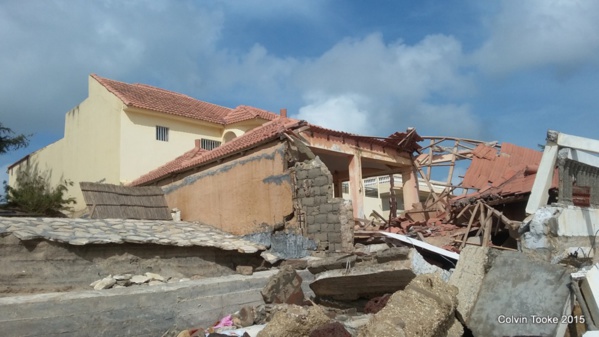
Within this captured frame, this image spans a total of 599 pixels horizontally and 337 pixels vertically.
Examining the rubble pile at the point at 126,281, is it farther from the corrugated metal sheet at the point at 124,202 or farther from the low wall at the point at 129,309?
the corrugated metal sheet at the point at 124,202

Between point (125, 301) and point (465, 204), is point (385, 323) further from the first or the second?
point (465, 204)

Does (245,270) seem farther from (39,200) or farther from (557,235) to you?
(39,200)

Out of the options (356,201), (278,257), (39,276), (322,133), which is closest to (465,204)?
(356,201)

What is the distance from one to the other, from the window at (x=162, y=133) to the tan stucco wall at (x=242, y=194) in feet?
19.9

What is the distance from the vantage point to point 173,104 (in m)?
20.9

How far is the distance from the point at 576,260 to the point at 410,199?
268 inches

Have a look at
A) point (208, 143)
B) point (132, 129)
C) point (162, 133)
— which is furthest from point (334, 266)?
point (208, 143)

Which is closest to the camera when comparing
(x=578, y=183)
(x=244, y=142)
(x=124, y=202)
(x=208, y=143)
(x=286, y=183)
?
(x=578, y=183)

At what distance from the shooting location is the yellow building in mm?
19078

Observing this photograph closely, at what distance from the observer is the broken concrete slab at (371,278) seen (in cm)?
742

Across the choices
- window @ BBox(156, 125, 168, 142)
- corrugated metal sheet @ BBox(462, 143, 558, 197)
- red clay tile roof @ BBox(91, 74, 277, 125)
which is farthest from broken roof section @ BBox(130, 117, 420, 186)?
red clay tile roof @ BBox(91, 74, 277, 125)

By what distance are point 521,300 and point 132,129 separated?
54.1 ft

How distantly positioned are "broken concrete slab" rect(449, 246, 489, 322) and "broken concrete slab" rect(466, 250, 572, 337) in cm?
7

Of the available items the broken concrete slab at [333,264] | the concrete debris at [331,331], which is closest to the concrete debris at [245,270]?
the broken concrete slab at [333,264]
